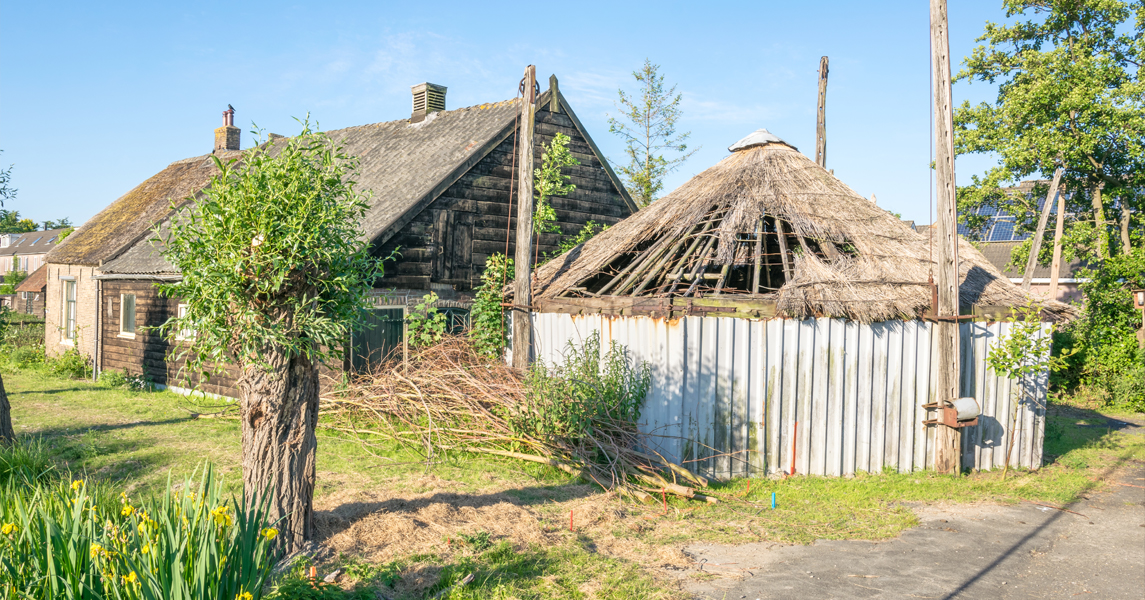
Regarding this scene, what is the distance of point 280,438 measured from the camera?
5961 mm

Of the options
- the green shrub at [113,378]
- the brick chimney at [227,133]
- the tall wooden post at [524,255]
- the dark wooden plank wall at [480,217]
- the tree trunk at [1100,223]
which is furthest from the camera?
the brick chimney at [227,133]

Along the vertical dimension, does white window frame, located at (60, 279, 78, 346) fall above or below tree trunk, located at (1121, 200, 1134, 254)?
below

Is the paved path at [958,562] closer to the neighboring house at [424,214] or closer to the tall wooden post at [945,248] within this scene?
the tall wooden post at [945,248]

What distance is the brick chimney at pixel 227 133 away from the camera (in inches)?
931

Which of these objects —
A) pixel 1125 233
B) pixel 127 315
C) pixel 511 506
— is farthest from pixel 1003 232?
pixel 127 315

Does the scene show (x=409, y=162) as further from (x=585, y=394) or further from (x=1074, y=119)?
(x=1074, y=119)

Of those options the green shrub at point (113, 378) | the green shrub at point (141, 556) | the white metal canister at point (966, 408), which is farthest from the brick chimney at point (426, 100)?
the green shrub at point (141, 556)

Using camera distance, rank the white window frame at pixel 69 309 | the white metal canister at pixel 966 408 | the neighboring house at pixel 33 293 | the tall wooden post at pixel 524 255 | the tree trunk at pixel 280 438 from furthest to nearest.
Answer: the neighboring house at pixel 33 293
the white window frame at pixel 69 309
the tall wooden post at pixel 524 255
the white metal canister at pixel 966 408
the tree trunk at pixel 280 438

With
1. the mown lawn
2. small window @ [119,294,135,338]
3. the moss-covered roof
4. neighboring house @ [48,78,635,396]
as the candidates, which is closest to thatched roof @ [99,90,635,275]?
neighboring house @ [48,78,635,396]

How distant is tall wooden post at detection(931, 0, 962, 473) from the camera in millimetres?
9758

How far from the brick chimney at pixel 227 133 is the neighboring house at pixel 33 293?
19.9m

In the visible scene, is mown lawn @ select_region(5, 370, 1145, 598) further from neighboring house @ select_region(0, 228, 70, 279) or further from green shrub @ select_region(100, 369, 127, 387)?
neighboring house @ select_region(0, 228, 70, 279)

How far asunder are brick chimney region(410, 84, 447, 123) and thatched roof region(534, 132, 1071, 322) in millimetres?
8056

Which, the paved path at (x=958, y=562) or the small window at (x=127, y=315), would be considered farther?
the small window at (x=127, y=315)
